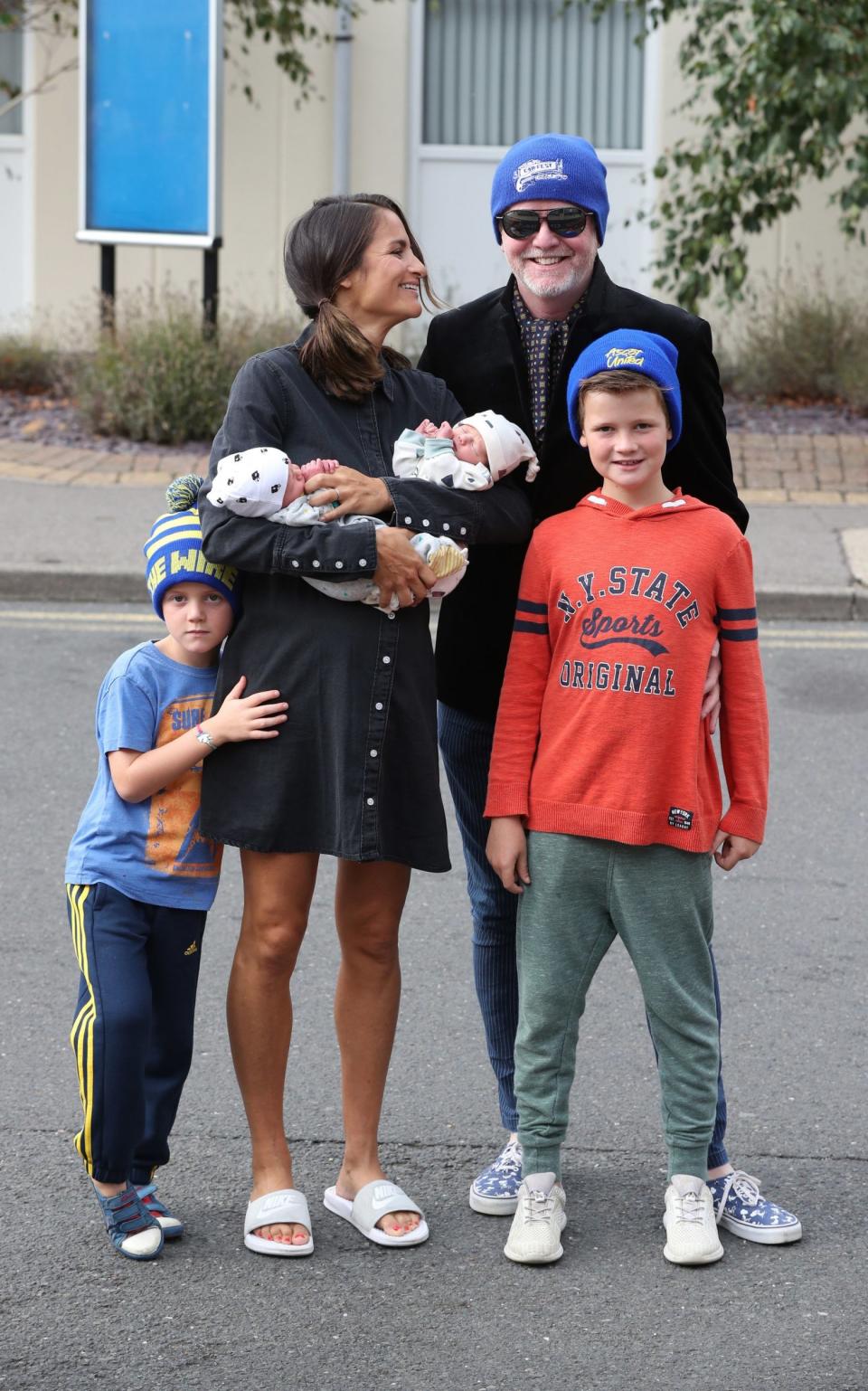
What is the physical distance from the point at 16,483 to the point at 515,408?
7444mm

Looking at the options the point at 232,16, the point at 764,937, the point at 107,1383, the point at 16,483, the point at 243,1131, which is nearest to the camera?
the point at 107,1383

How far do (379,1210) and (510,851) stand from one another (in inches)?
27.9

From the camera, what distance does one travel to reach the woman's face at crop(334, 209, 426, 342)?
10.0 ft

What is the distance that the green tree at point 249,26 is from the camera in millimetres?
12922

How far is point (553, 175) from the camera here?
311 cm

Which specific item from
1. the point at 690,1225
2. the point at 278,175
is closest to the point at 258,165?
the point at 278,175

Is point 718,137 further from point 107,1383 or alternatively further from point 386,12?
point 107,1383

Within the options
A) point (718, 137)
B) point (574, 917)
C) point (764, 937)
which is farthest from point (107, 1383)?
point (718, 137)

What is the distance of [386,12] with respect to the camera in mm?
13961

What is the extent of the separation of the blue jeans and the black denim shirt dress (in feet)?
1.13

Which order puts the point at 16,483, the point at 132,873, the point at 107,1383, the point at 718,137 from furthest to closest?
the point at 718,137 → the point at 16,483 → the point at 132,873 → the point at 107,1383

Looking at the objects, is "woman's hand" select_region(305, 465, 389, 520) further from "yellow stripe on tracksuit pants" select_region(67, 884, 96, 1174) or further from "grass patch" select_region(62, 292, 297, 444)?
"grass patch" select_region(62, 292, 297, 444)

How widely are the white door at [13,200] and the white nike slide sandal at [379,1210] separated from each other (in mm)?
12249

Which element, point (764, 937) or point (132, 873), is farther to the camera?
point (764, 937)
